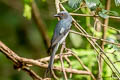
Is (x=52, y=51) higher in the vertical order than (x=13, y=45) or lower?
higher

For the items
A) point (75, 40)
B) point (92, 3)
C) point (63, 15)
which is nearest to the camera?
point (92, 3)

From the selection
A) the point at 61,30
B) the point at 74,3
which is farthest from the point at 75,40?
the point at 74,3

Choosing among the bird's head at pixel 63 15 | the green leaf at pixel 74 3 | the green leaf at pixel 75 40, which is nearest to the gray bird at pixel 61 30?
the bird's head at pixel 63 15

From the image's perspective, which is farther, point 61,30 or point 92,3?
point 61,30

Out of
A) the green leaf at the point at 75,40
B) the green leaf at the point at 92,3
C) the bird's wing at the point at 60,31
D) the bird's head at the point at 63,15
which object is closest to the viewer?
the green leaf at the point at 92,3

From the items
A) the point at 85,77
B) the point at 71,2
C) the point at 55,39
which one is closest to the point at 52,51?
the point at 55,39

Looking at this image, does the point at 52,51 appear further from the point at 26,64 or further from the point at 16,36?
the point at 16,36

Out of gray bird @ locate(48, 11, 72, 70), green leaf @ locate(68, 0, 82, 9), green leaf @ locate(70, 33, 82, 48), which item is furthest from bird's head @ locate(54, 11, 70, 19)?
green leaf @ locate(70, 33, 82, 48)

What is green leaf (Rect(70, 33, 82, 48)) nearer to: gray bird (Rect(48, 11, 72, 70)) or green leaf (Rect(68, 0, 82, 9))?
gray bird (Rect(48, 11, 72, 70))

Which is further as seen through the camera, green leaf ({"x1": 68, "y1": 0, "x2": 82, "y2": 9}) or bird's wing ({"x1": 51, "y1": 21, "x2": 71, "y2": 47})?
bird's wing ({"x1": 51, "y1": 21, "x2": 71, "y2": 47})

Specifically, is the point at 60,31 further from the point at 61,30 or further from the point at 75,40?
the point at 75,40

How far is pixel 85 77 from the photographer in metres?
4.05

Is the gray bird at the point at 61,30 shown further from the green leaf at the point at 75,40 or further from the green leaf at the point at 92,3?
the green leaf at the point at 75,40

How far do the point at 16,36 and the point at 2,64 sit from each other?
543 millimetres
